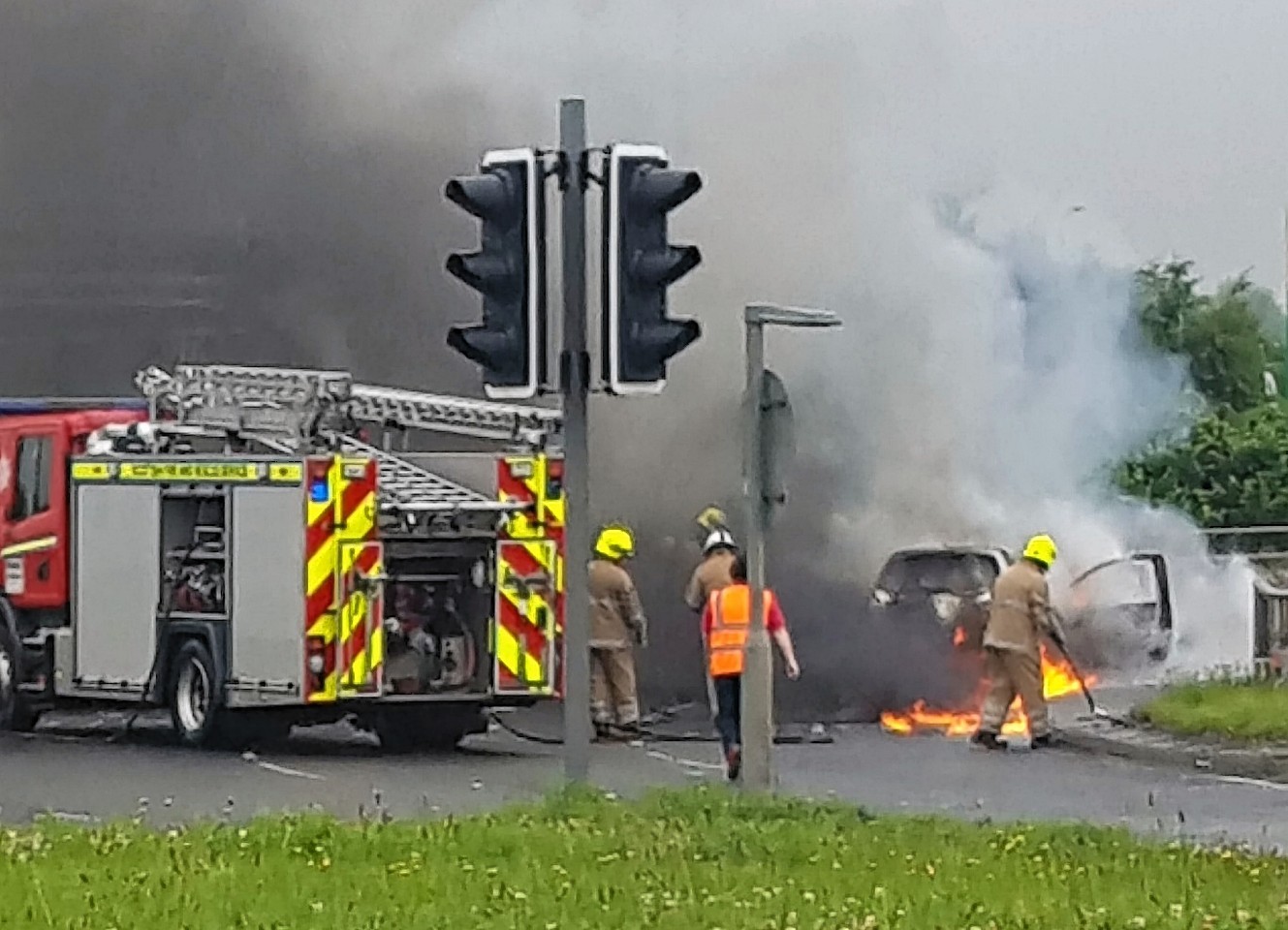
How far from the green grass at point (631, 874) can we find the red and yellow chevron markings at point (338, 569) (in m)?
6.90

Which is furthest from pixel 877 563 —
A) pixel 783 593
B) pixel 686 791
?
pixel 686 791

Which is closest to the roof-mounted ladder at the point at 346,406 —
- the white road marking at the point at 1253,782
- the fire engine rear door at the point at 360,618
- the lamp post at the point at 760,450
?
the fire engine rear door at the point at 360,618

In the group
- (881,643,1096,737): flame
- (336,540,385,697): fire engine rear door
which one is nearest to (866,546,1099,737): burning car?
(881,643,1096,737): flame

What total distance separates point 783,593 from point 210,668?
721 cm

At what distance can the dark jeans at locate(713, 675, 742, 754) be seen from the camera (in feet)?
63.3

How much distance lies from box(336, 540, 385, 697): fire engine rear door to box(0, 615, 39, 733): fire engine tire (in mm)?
3435

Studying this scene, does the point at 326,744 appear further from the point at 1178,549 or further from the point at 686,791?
the point at 1178,549

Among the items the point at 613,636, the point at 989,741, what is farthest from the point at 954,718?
the point at 613,636

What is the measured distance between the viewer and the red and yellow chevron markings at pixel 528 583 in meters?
22.4

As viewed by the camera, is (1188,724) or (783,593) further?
(783,593)

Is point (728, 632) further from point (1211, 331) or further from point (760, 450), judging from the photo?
point (1211, 331)

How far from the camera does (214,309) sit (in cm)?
3131

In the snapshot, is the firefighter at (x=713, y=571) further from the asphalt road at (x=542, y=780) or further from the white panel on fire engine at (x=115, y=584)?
the white panel on fire engine at (x=115, y=584)

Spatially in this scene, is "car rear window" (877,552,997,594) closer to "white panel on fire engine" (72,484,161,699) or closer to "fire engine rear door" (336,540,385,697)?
"fire engine rear door" (336,540,385,697)
